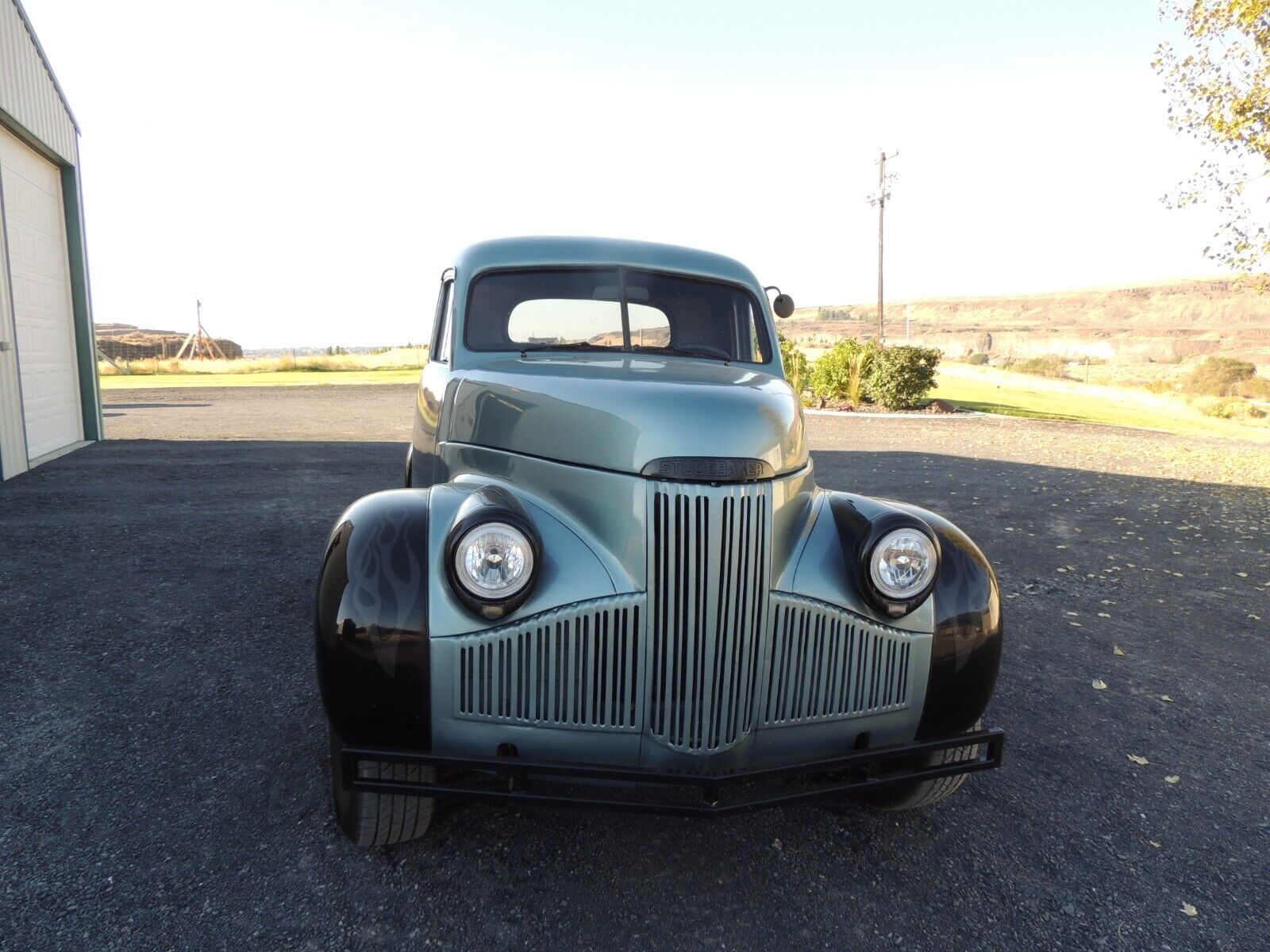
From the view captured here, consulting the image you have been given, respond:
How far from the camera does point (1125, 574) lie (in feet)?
18.6

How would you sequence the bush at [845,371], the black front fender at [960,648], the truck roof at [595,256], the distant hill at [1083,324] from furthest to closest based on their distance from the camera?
the distant hill at [1083,324]
the bush at [845,371]
the truck roof at [595,256]
the black front fender at [960,648]

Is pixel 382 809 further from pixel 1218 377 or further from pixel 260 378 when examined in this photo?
pixel 1218 377

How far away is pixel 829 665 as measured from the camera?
7.48ft

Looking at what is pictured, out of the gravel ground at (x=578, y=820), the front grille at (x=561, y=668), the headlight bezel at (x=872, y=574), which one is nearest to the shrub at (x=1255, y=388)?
the gravel ground at (x=578, y=820)

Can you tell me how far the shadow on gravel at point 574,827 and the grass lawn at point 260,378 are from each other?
2258cm

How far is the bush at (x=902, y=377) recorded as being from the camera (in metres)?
17.3

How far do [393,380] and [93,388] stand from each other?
51.8 ft

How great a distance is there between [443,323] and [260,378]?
90.7ft

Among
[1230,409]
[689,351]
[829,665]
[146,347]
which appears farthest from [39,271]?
[146,347]

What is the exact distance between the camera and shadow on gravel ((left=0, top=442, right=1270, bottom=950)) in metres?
2.16

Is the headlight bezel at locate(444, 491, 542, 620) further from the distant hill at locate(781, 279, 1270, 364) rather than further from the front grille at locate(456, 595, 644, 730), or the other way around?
the distant hill at locate(781, 279, 1270, 364)

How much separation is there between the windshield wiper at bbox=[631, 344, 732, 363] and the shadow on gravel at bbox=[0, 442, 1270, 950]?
1917mm

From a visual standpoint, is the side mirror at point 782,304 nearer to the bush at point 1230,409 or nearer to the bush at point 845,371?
the bush at point 845,371

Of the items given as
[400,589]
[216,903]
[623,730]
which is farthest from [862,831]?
[216,903]
